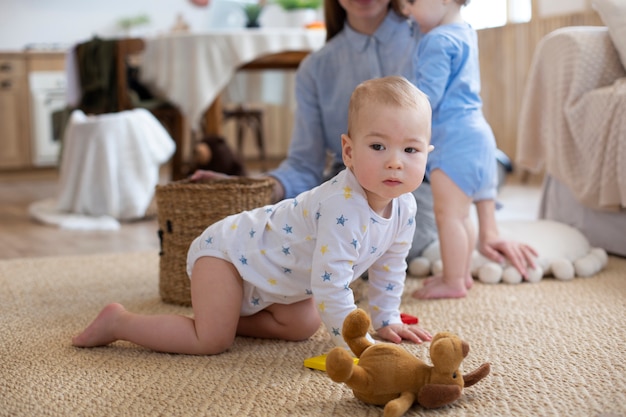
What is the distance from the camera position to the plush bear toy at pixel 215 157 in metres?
3.71

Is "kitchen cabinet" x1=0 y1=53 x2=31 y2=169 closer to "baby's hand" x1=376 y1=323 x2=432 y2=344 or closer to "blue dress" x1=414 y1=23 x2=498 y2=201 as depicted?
"blue dress" x1=414 y1=23 x2=498 y2=201

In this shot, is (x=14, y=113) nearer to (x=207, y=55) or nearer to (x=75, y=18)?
(x=75, y=18)

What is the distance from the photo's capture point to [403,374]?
3.64 ft

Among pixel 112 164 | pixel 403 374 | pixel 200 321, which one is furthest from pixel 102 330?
pixel 112 164

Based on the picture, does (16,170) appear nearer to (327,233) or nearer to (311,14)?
(311,14)

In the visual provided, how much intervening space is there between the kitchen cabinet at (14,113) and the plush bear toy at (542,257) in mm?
4432

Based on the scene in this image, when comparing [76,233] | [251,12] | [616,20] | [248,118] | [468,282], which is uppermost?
[251,12]

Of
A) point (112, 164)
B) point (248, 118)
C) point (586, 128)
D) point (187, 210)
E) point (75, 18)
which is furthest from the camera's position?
point (75, 18)

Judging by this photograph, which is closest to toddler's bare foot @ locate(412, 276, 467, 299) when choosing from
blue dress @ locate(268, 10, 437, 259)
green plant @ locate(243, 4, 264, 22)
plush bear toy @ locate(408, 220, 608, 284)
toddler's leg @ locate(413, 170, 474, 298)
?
toddler's leg @ locate(413, 170, 474, 298)

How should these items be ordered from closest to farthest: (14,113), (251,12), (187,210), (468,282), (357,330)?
(357,330) → (187,210) → (468,282) → (251,12) → (14,113)

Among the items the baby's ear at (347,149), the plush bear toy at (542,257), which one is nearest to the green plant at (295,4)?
the plush bear toy at (542,257)

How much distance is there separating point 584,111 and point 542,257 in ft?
1.61

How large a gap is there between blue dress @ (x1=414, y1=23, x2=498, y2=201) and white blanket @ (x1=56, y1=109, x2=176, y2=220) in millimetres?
1946

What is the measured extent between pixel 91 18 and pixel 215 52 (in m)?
3.02
